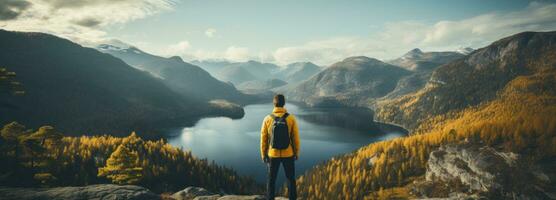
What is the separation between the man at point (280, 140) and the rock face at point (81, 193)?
42.8 feet

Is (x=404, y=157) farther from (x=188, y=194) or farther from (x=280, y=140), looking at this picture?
(x=280, y=140)

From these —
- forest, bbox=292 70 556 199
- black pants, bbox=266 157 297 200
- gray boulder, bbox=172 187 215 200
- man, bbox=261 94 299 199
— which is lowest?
forest, bbox=292 70 556 199

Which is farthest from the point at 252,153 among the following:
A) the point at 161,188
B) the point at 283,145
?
the point at 283,145

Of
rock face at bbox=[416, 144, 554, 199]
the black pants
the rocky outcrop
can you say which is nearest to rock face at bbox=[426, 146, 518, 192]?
rock face at bbox=[416, 144, 554, 199]

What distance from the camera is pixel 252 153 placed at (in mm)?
191625

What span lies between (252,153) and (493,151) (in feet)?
440

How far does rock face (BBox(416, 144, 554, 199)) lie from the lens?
5834cm

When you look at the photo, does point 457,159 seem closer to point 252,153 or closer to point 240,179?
point 240,179

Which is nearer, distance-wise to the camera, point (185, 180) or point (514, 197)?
point (514, 197)

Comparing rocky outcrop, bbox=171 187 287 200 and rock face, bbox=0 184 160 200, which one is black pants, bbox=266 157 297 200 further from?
rock face, bbox=0 184 160 200

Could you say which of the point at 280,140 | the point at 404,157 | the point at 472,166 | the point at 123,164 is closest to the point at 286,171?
the point at 280,140

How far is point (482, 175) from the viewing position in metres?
69.4

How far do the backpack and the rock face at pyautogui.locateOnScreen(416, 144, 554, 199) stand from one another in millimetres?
57413

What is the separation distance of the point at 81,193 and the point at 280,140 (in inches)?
701
